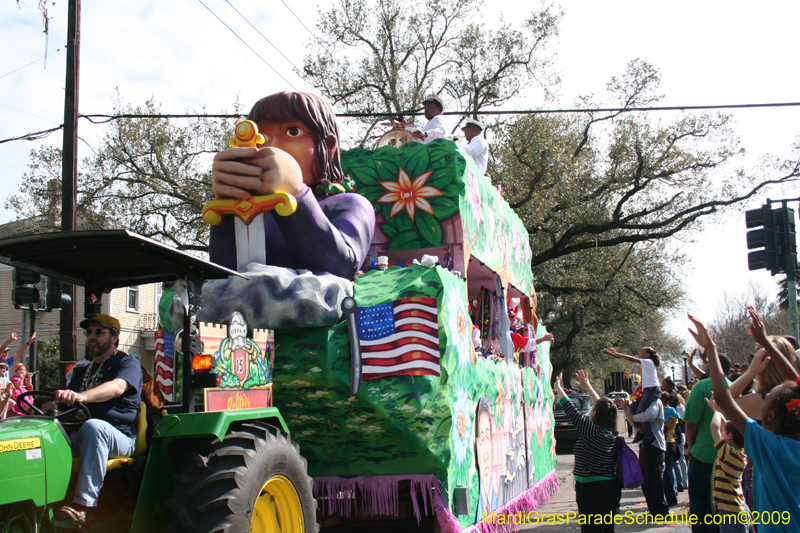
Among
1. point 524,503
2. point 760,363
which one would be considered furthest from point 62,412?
point 524,503

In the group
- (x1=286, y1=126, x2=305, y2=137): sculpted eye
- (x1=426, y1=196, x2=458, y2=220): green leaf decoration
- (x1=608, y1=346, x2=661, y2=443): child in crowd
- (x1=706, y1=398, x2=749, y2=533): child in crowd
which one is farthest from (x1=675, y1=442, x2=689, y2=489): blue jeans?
(x1=286, y1=126, x2=305, y2=137): sculpted eye

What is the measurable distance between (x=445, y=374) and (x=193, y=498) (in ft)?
7.83

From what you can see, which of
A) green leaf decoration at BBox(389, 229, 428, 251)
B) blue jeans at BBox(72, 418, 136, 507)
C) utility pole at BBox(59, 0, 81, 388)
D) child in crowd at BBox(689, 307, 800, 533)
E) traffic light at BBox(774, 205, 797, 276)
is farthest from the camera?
utility pole at BBox(59, 0, 81, 388)

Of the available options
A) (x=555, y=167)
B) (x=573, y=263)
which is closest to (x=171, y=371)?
(x=555, y=167)

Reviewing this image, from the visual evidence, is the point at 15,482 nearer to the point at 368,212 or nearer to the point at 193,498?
the point at 193,498

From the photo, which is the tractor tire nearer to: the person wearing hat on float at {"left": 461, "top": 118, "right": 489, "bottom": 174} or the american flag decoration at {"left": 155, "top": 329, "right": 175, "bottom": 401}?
the american flag decoration at {"left": 155, "top": 329, "right": 175, "bottom": 401}

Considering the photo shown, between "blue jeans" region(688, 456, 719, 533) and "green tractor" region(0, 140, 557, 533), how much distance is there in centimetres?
180

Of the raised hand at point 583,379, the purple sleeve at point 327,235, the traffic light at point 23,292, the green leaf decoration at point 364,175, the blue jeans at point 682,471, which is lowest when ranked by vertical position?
the blue jeans at point 682,471

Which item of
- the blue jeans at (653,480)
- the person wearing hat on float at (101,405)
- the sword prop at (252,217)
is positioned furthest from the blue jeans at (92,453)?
the blue jeans at (653,480)

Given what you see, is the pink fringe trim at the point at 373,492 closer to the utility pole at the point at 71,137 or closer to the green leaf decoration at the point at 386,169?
the green leaf decoration at the point at 386,169

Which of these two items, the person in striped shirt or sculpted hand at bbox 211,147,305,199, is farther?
the person in striped shirt

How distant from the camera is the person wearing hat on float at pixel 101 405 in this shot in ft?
12.1

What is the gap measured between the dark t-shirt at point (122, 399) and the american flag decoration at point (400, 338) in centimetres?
170

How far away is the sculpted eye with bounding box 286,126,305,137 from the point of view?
20.2 feet
